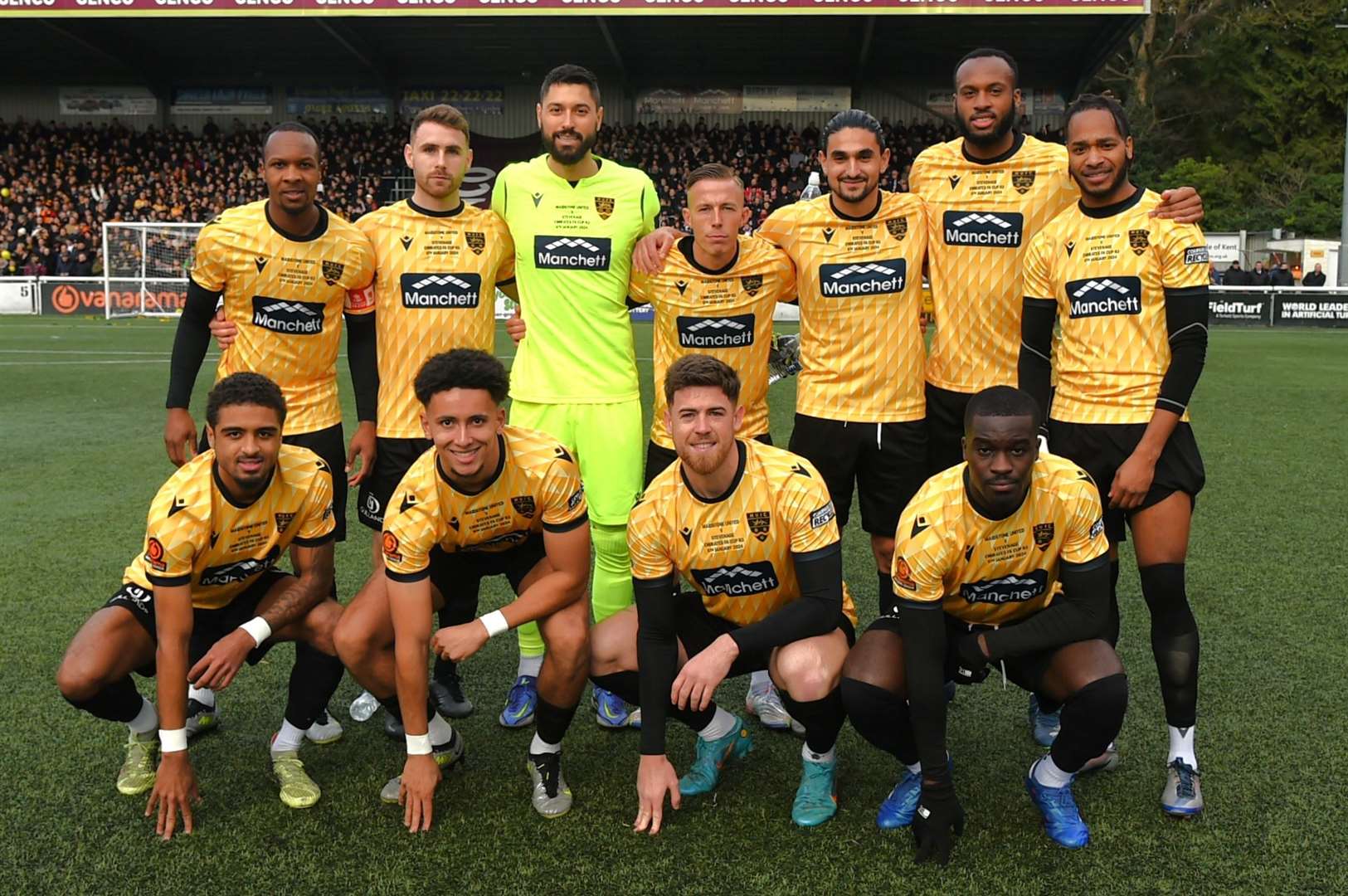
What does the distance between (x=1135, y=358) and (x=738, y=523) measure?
1.32m

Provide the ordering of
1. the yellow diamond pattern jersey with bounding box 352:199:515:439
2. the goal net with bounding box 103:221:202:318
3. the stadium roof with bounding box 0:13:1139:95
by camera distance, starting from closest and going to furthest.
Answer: the yellow diamond pattern jersey with bounding box 352:199:515:439
the goal net with bounding box 103:221:202:318
the stadium roof with bounding box 0:13:1139:95

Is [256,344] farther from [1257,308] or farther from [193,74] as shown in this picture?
[193,74]

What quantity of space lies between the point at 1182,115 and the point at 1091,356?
43817 mm

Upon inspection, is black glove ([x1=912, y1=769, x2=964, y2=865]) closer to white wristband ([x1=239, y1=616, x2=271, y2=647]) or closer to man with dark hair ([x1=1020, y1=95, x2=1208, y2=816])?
man with dark hair ([x1=1020, y1=95, x2=1208, y2=816])

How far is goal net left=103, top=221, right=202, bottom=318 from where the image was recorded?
2231 cm

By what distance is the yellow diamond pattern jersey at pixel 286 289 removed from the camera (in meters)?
4.00

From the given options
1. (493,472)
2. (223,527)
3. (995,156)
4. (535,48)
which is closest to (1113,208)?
(995,156)

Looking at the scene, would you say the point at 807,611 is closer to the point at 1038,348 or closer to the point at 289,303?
the point at 1038,348

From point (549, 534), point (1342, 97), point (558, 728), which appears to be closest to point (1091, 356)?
point (549, 534)

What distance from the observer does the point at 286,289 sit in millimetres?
4012

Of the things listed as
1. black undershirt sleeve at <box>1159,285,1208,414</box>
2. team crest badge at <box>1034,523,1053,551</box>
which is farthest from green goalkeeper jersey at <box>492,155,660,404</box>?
black undershirt sleeve at <box>1159,285,1208,414</box>

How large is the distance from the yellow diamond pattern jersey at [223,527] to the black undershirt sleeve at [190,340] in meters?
0.70

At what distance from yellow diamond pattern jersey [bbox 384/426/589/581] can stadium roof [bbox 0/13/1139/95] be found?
23.5m

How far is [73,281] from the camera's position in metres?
23.5
